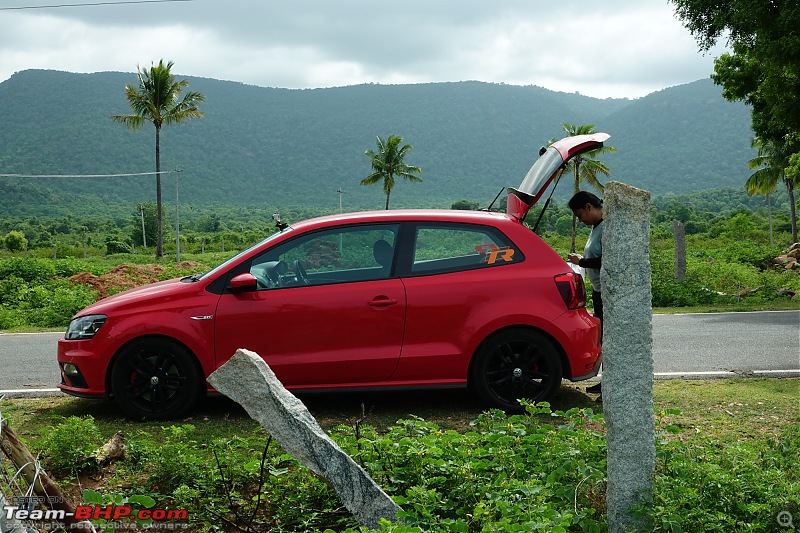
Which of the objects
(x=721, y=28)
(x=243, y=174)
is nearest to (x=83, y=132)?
(x=243, y=174)

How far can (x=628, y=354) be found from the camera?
4.23 meters

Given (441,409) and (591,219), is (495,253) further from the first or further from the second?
(441,409)

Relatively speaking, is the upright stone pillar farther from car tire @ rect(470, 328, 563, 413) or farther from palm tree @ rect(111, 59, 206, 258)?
palm tree @ rect(111, 59, 206, 258)

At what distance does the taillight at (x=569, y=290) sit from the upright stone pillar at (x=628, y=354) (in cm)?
283

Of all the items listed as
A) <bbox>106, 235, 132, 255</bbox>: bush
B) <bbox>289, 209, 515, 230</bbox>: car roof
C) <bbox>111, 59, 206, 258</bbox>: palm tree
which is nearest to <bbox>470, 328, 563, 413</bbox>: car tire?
<bbox>289, 209, 515, 230</bbox>: car roof

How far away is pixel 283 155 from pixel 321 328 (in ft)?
571

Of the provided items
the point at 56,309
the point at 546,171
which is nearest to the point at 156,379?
the point at 546,171

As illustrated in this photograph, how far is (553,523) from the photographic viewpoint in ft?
12.7

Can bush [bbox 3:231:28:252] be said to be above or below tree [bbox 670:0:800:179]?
below

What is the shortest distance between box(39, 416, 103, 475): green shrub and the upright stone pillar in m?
3.28

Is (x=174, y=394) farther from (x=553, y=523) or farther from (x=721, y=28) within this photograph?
(x=721, y=28)

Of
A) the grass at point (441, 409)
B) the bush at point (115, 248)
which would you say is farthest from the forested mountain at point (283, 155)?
the grass at point (441, 409)

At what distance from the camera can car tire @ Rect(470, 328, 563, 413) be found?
23.1 ft

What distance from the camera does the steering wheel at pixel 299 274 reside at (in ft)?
23.3
